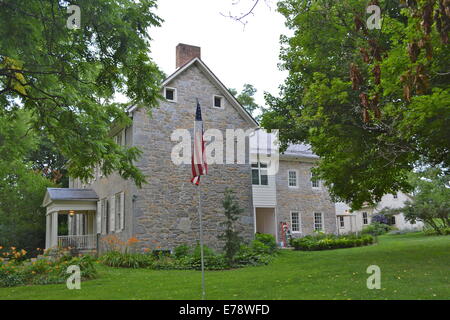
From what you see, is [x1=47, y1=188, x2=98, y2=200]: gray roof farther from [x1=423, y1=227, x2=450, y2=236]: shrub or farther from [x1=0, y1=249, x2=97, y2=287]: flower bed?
[x1=423, y1=227, x2=450, y2=236]: shrub

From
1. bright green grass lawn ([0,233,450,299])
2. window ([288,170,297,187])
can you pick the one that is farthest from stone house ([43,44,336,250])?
bright green grass lawn ([0,233,450,299])

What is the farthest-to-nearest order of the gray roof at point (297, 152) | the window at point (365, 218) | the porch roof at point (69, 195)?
1. the window at point (365, 218)
2. the gray roof at point (297, 152)
3. the porch roof at point (69, 195)

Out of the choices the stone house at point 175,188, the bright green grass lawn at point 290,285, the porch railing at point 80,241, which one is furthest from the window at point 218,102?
the bright green grass lawn at point 290,285

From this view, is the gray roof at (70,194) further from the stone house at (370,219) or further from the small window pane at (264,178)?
the stone house at (370,219)

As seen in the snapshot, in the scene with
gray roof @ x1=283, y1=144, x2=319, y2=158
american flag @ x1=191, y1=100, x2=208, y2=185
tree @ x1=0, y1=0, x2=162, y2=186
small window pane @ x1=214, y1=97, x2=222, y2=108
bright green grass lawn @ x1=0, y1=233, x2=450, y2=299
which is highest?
small window pane @ x1=214, y1=97, x2=222, y2=108

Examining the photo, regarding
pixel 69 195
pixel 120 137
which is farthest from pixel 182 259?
pixel 69 195

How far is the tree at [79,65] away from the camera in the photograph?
27.6 feet

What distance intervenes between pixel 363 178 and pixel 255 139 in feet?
41.7

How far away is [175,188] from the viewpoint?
65.4ft

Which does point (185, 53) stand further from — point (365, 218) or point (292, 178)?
point (365, 218)

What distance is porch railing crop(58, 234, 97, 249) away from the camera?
861 inches

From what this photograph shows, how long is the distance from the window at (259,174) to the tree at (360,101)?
9.13 meters
